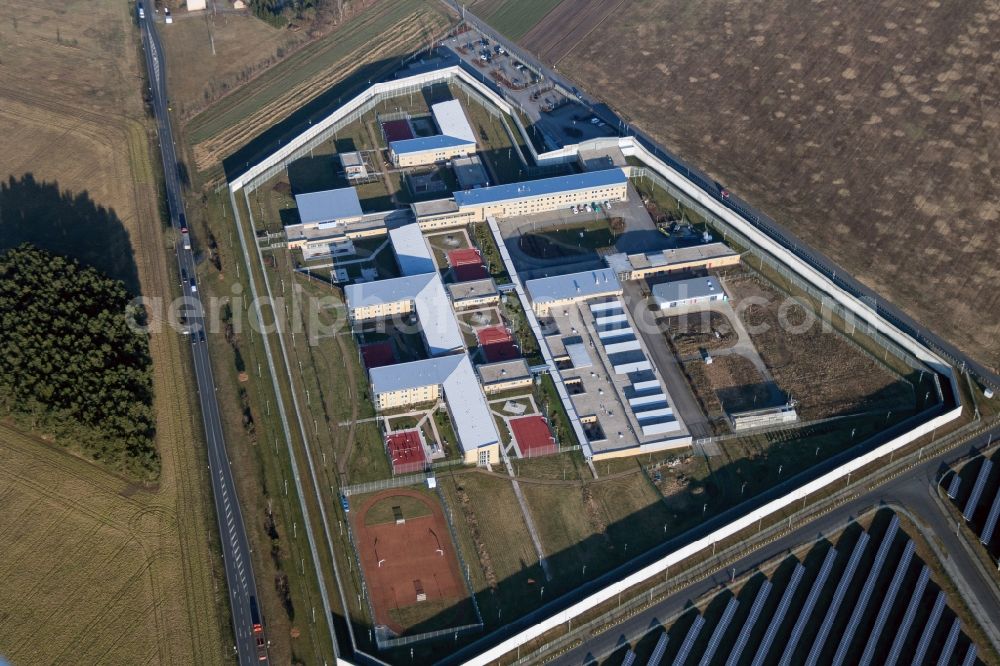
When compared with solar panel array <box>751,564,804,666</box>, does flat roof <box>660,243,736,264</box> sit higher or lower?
higher

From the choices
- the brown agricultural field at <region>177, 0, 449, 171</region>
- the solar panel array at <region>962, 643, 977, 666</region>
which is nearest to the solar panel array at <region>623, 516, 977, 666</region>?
the solar panel array at <region>962, 643, 977, 666</region>

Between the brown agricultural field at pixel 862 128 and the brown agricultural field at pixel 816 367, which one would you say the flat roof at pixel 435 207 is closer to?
the brown agricultural field at pixel 816 367

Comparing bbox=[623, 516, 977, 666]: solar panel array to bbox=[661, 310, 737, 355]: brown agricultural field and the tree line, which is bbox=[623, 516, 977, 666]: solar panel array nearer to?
bbox=[661, 310, 737, 355]: brown agricultural field

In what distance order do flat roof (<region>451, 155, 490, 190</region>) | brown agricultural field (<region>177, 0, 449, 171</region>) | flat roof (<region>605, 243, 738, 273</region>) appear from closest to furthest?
flat roof (<region>605, 243, 738, 273</region>), flat roof (<region>451, 155, 490, 190</region>), brown agricultural field (<region>177, 0, 449, 171</region>)

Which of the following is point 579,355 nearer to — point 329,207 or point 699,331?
point 699,331

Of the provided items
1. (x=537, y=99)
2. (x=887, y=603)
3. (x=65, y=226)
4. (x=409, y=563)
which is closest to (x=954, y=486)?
(x=887, y=603)

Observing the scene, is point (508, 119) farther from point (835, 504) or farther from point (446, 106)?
point (835, 504)
